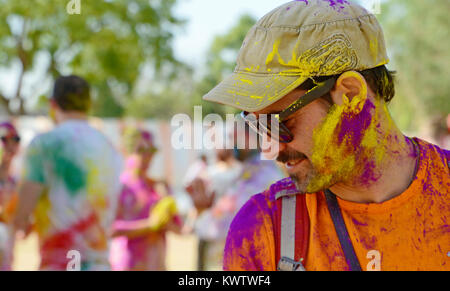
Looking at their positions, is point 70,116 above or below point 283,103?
above

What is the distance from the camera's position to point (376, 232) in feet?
5.58

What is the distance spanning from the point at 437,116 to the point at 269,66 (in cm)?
560

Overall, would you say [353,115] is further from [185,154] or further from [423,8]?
[423,8]

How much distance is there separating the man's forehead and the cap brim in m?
0.06

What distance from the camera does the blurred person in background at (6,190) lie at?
147 inches

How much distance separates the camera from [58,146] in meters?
3.45

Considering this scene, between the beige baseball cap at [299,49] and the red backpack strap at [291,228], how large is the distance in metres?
0.34

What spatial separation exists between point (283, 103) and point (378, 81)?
13.9 inches

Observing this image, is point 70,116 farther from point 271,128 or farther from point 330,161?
point 330,161

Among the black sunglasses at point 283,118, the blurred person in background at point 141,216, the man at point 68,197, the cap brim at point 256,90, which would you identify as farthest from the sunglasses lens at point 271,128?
the blurred person in background at point 141,216

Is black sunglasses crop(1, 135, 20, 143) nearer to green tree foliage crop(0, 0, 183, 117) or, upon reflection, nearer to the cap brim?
the cap brim

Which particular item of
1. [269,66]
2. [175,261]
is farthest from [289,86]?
[175,261]

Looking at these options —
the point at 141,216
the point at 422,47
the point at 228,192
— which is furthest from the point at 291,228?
the point at 422,47

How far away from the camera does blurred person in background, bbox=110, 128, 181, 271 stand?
4855 mm
